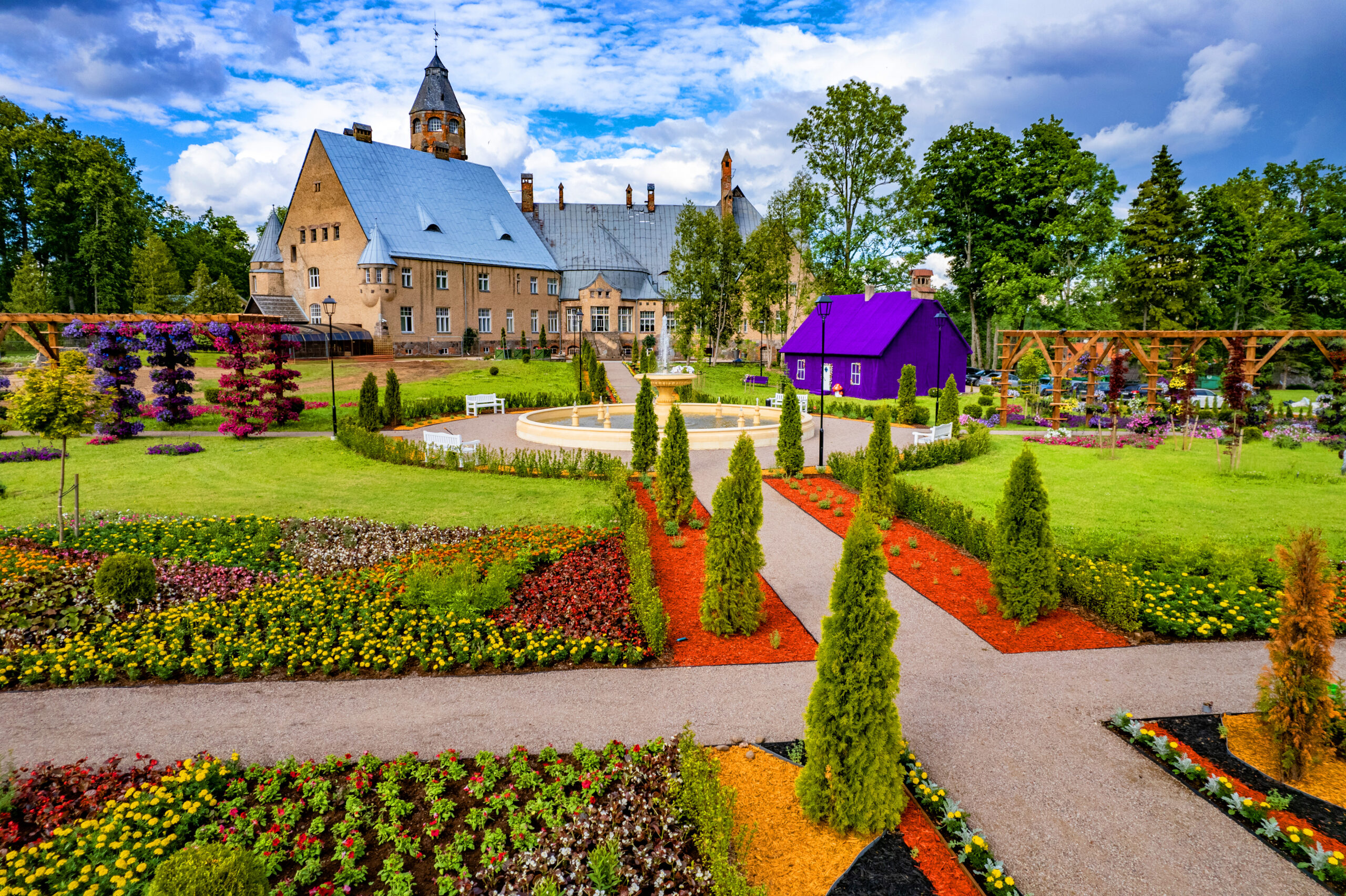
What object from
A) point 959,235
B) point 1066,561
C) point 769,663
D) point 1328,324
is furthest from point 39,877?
point 1328,324

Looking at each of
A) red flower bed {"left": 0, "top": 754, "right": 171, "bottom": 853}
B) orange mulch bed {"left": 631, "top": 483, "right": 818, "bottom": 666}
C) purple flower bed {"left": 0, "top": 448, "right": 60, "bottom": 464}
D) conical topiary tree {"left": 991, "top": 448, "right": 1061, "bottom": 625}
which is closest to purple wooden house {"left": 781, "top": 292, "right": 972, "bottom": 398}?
orange mulch bed {"left": 631, "top": 483, "right": 818, "bottom": 666}

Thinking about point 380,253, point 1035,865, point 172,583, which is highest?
point 380,253

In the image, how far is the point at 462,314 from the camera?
172 feet

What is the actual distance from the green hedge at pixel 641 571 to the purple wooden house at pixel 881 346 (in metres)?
25.1

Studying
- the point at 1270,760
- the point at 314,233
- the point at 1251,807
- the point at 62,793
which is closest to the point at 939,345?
the point at 1270,760

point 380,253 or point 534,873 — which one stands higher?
point 380,253

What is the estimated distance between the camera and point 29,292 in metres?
43.4

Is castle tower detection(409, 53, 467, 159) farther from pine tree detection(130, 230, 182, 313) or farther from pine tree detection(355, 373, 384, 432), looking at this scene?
pine tree detection(355, 373, 384, 432)

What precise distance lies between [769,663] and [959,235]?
141 feet

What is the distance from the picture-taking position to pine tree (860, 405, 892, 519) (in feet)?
41.2

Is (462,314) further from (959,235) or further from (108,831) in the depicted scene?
(108,831)

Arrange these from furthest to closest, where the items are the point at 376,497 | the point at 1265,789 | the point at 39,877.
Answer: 1. the point at 376,497
2. the point at 1265,789
3. the point at 39,877

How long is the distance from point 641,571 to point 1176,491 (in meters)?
12.8

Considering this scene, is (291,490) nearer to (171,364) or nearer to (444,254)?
(171,364)
